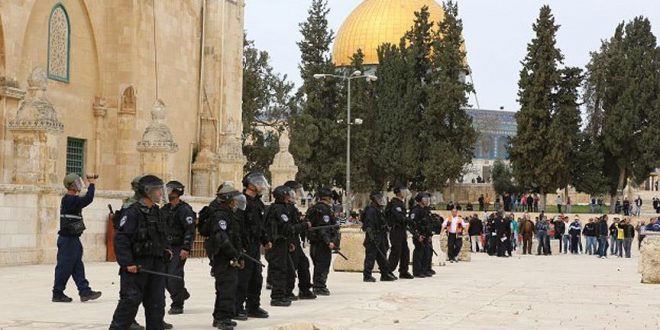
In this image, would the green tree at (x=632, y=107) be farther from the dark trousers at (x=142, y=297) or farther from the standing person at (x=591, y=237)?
the dark trousers at (x=142, y=297)

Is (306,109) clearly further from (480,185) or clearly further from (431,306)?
(431,306)

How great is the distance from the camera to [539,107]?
2014 inches

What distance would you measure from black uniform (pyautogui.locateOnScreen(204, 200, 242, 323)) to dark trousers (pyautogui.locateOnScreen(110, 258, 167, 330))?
1033mm

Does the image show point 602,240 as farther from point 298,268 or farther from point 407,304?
point 407,304

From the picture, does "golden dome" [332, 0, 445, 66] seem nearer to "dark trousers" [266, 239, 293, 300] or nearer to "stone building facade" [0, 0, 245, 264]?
"stone building facade" [0, 0, 245, 264]

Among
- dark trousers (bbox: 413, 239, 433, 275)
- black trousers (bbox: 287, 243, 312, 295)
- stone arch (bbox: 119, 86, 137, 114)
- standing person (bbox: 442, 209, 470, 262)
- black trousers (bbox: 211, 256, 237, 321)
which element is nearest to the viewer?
black trousers (bbox: 211, 256, 237, 321)

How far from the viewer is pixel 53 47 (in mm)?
25969

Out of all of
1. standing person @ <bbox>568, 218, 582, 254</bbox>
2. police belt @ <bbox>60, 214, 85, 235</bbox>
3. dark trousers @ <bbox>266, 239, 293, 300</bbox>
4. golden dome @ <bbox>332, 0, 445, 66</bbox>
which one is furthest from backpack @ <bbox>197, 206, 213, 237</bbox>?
golden dome @ <bbox>332, 0, 445, 66</bbox>

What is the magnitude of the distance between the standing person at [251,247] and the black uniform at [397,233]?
237 inches

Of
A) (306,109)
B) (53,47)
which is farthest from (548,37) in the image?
(53,47)

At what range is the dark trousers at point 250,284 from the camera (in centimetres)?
1195

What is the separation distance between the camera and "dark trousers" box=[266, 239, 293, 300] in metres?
13.5

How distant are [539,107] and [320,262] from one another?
3725 centimetres

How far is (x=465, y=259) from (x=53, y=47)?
11713 millimetres
